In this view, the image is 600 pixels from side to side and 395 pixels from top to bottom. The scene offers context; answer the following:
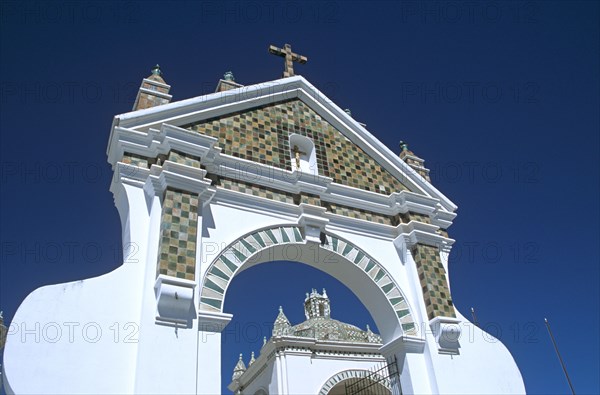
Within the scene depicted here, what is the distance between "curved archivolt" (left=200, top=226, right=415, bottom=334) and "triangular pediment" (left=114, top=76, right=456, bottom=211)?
1.27m

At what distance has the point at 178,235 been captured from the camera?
6402 millimetres

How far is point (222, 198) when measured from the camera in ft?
24.3

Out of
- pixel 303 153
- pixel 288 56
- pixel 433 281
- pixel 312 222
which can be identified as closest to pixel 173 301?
pixel 312 222

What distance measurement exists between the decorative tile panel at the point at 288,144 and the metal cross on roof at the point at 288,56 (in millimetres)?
842

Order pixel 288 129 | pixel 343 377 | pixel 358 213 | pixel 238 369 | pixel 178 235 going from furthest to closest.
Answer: pixel 238 369 < pixel 343 377 < pixel 288 129 < pixel 358 213 < pixel 178 235

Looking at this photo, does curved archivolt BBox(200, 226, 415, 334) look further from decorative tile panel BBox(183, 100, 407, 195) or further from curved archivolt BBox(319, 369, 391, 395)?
curved archivolt BBox(319, 369, 391, 395)

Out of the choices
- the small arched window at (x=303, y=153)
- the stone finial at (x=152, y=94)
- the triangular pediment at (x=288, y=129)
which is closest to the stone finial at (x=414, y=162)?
the triangular pediment at (x=288, y=129)

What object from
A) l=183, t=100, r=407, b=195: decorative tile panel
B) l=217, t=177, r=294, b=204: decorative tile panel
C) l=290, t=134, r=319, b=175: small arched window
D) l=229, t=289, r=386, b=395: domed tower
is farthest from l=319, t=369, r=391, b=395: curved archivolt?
l=217, t=177, r=294, b=204: decorative tile panel

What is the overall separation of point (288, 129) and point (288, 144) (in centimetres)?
35

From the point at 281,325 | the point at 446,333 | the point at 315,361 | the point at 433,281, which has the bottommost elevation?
the point at 446,333

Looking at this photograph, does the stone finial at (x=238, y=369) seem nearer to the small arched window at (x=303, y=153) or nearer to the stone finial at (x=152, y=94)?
the small arched window at (x=303, y=153)

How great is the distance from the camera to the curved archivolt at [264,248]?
21.2ft

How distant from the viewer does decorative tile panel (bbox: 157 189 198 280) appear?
614cm

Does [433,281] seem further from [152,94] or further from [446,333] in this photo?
[152,94]
